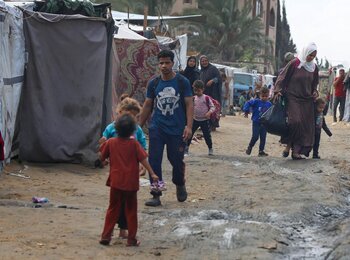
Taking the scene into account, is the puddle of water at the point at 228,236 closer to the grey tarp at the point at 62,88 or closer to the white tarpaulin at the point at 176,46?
the grey tarp at the point at 62,88

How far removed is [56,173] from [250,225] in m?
4.03

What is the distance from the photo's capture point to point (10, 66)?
9.20 meters

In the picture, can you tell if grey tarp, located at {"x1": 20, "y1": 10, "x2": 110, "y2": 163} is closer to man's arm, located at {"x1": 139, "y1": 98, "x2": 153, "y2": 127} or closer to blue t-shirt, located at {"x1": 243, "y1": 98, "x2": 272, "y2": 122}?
man's arm, located at {"x1": 139, "y1": 98, "x2": 153, "y2": 127}

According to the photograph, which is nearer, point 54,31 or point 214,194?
point 214,194

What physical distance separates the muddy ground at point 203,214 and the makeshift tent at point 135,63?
4.51 metres

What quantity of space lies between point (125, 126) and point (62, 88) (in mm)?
4639

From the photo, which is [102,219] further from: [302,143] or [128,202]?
[302,143]

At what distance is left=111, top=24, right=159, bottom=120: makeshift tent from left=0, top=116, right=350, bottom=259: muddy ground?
14.8 ft

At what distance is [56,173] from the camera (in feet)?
31.0

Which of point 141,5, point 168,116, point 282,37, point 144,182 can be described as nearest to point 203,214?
point 168,116

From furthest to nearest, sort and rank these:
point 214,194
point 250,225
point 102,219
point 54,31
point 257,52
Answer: point 257,52 < point 54,31 < point 214,194 < point 102,219 < point 250,225

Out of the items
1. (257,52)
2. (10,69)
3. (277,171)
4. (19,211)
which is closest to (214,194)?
(277,171)

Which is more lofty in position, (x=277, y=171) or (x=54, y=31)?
(x=54, y=31)

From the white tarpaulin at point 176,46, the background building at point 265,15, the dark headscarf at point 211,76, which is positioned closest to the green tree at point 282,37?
the background building at point 265,15
